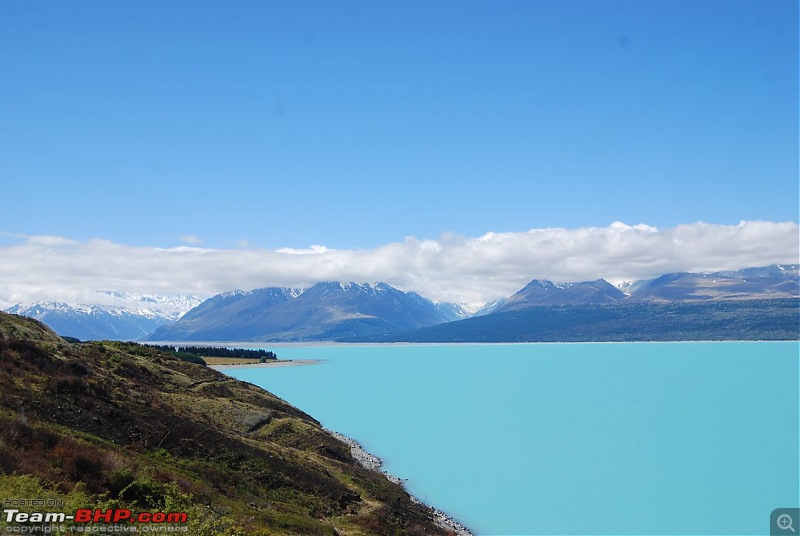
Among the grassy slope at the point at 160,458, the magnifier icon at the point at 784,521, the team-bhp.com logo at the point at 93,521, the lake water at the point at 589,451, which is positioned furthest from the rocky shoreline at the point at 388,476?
the team-bhp.com logo at the point at 93,521

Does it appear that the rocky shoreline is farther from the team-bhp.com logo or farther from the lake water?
the team-bhp.com logo

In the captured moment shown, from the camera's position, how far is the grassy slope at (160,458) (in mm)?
26766

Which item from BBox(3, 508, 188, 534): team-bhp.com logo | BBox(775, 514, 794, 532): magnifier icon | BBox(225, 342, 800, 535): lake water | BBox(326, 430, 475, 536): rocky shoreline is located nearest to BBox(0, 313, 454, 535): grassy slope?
BBox(3, 508, 188, 534): team-bhp.com logo

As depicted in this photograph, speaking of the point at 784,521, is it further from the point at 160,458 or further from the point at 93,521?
the point at 93,521

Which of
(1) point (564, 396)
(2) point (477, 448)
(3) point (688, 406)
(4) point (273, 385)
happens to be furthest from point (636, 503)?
(4) point (273, 385)

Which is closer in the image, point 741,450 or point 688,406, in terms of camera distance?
point 741,450

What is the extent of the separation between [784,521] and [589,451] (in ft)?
95.4

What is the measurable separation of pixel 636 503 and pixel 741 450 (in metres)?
31.2

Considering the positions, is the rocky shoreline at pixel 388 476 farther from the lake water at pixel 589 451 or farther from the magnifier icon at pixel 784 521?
the magnifier icon at pixel 784 521

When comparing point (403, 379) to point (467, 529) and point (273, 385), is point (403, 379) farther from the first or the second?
point (467, 529)

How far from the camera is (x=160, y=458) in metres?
37.5

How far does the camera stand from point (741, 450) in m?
79.8

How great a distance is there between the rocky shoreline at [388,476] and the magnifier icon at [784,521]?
86.8 feet

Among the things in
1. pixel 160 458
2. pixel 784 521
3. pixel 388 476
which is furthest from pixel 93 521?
pixel 784 521
